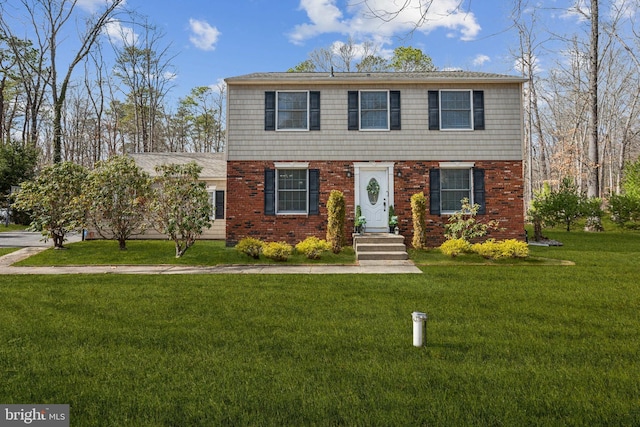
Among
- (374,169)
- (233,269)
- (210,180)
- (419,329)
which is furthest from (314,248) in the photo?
(210,180)

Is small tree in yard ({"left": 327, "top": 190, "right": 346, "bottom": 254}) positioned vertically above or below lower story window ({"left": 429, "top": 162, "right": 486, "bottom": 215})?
below

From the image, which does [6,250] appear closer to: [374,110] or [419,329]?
[374,110]

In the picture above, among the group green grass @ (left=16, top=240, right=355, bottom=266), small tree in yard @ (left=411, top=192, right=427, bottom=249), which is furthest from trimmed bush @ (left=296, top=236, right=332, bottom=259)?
small tree in yard @ (left=411, top=192, right=427, bottom=249)

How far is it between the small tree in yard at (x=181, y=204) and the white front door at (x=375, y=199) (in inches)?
206

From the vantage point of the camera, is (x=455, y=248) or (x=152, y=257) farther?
(x=152, y=257)

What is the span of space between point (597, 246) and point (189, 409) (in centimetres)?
1515

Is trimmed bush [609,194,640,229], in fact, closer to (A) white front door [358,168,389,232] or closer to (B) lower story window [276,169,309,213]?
(A) white front door [358,168,389,232]

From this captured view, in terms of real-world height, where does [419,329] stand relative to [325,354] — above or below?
above

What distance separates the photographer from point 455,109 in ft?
42.5

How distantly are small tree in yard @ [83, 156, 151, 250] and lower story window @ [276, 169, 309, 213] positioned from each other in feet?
14.0

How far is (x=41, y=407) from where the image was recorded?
9.61 feet

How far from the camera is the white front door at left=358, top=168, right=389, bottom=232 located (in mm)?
12836

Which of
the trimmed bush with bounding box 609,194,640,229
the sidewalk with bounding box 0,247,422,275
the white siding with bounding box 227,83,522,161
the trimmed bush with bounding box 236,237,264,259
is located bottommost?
the sidewalk with bounding box 0,247,422,275

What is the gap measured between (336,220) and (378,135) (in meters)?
3.54
